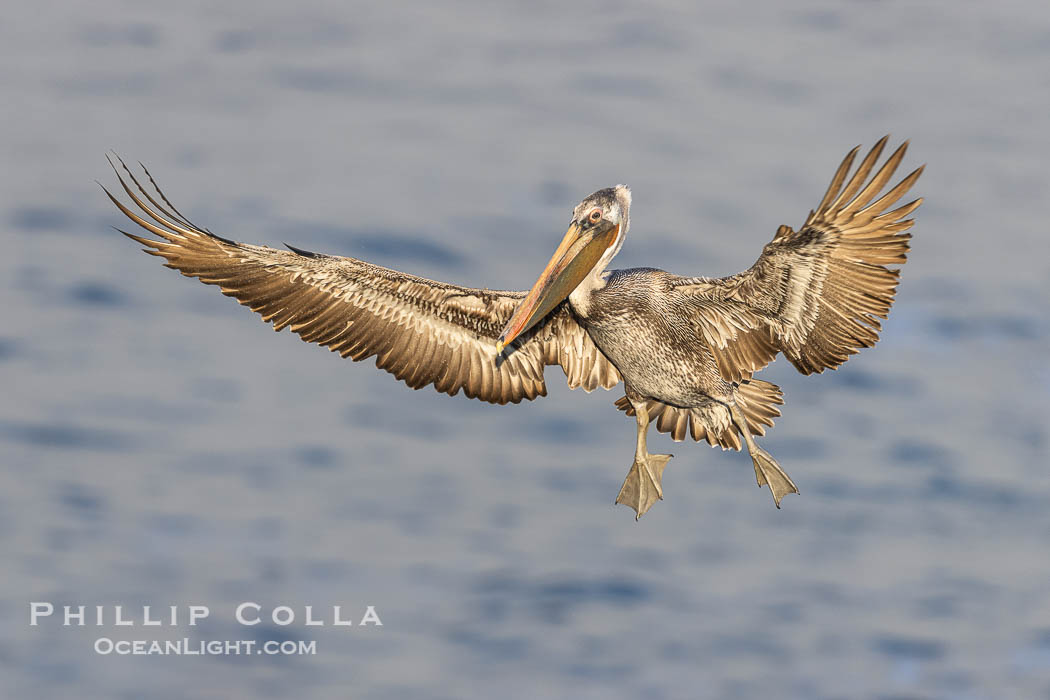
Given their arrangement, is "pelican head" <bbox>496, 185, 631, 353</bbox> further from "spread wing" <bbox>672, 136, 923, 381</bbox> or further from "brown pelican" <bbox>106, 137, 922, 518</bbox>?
"spread wing" <bbox>672, 136, 923, 381</bbox>

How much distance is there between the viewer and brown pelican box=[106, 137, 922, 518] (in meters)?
13.5

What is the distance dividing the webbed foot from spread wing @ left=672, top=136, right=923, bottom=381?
1.45 meters

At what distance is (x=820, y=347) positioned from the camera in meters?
14.0

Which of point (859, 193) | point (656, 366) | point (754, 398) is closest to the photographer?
point (859, 193)

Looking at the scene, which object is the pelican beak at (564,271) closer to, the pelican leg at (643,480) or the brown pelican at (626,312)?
the brown pelican at (626,312)

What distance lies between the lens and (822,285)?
1371 centimetres

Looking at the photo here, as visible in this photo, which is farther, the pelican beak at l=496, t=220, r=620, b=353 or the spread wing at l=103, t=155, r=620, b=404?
the spread wing at l=103, t=155, r=620, b=404

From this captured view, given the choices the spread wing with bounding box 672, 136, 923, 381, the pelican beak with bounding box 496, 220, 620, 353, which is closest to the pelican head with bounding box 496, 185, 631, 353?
the pelican beak with bounding box 496, 220, 620, 353

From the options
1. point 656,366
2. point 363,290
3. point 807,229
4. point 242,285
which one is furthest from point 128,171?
point 807,229

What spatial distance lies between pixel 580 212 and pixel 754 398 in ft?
8.72

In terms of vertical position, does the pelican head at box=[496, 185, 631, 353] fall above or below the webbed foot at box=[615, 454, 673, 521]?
above

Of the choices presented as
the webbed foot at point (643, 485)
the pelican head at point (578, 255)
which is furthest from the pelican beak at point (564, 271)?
the webbed foot at point (643, 485)

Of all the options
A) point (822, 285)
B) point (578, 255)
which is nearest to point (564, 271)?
point (578, 255)

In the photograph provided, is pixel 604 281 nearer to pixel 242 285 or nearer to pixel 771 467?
pixel 771 467
